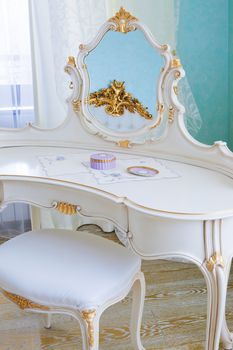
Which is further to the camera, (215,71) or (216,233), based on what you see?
(215,71)

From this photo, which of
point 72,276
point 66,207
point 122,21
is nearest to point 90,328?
point 72,276

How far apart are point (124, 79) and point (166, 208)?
2.24ft

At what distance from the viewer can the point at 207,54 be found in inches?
90.2

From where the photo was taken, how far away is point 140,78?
1.70m

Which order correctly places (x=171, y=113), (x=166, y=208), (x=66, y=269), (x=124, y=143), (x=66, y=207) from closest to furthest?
1. (x=166, y=208)
2. (x=66, y=269)
3. (x=66, y=207)
4. (x=171, y=113)
5. (x=124, y=143)

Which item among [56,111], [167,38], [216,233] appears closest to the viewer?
[216,233]

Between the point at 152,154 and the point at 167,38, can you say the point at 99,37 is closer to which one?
the point at 152,154

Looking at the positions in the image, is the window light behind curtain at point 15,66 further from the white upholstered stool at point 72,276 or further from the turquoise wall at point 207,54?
the white upholstered stool at point 72,276

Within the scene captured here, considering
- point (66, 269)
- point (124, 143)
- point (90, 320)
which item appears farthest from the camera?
point (124, 143)

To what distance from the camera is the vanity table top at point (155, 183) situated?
4.04 ft

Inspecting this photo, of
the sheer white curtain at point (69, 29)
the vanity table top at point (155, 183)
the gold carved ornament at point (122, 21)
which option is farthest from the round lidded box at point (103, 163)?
the sheer white curtain at point (69, 29)

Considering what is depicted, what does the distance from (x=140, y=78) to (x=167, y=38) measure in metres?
0.70

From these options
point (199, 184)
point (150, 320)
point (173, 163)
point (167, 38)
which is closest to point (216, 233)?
point (199, 184)

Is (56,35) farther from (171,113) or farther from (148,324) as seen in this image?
(148,324)
